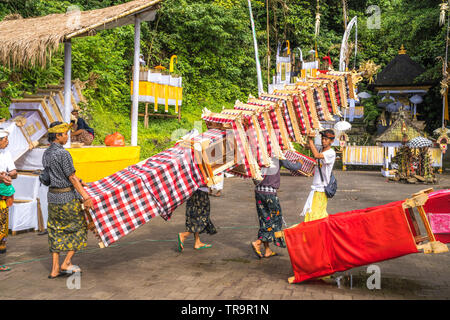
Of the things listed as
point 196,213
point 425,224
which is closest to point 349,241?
point 425,224

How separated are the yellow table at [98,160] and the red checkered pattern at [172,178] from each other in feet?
9.23

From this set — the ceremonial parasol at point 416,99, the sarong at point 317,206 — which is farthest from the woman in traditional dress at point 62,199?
the ceremonial parasol at point 416,99

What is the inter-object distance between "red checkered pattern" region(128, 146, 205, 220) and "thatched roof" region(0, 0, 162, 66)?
11.3 feet

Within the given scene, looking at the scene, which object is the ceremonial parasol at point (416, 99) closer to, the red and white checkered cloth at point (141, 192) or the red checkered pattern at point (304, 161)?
the red checkered pattern at point (304, 161)

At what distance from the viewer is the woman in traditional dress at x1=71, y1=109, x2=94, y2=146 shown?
29.1 ft

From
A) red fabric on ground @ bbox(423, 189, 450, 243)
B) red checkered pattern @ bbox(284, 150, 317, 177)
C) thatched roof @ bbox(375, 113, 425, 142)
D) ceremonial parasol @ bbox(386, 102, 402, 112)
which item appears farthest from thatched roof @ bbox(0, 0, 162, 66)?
ceremonial parasol @ bbox(386, 102, 402, 112)

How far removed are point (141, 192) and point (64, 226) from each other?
1029mm

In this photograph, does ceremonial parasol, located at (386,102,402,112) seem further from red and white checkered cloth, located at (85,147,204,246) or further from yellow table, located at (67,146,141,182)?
red and white checkered cloth, located at (85,147,204,246)

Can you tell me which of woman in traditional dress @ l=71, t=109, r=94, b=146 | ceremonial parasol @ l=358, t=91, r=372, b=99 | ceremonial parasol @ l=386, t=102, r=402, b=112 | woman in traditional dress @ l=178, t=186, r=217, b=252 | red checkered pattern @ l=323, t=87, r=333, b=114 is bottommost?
woman in traditional dress @ l=178, t=186, r=217, b=252

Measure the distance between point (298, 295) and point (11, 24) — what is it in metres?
8.58

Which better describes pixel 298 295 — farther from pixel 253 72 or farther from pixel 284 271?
pixel 253 72

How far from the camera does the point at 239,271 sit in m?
5.54

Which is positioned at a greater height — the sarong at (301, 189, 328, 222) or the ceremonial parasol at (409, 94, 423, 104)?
the ceremonial parasol at (409, 94, 423, 104)
